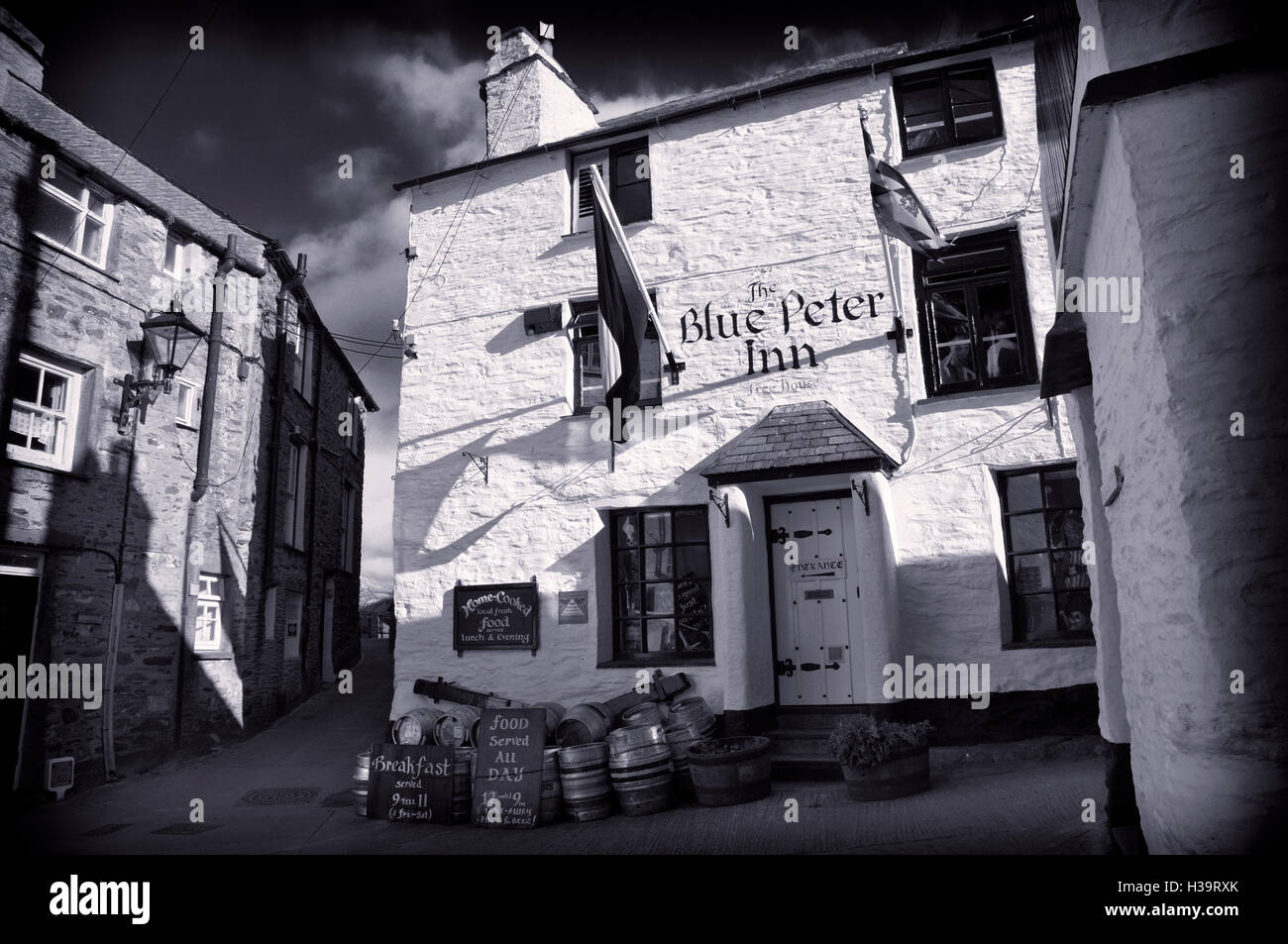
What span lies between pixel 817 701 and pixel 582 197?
6.78m

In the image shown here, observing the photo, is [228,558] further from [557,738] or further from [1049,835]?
[1049,835]

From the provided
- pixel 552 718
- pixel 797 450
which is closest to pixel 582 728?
pixel 552 718

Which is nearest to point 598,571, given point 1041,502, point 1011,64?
point 1041,502

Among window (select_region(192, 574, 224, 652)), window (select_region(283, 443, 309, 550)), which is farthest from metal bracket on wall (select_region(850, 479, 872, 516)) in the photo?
window (select_region(283, 443, 309, 550))

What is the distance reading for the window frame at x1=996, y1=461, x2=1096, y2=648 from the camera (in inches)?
315

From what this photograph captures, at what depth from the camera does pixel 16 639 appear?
30.3 feet

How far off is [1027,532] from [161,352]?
393 inches

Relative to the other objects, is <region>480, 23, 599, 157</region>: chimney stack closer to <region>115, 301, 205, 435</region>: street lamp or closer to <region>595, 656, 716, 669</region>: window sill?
<region>115, 301, 205, 435</region>: street lamp

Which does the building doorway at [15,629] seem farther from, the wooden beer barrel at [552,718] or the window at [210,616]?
the wooden beer barrel at [552,718]

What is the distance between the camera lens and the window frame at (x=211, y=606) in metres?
11.6

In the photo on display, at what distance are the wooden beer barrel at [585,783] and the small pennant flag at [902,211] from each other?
18.3 ft

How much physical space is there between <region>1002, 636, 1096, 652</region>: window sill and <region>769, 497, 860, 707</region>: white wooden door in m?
1.42
